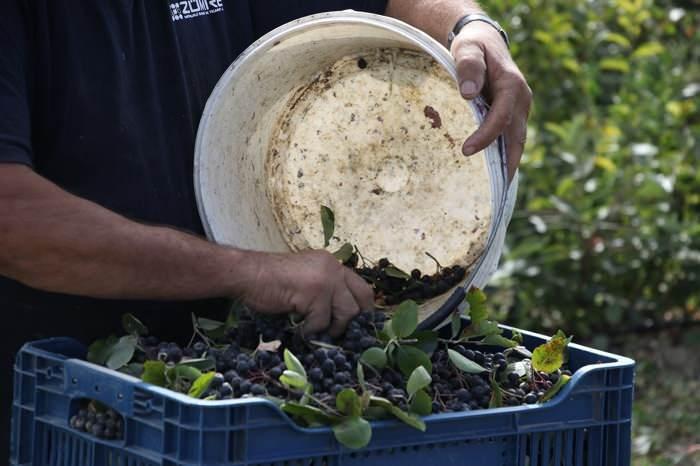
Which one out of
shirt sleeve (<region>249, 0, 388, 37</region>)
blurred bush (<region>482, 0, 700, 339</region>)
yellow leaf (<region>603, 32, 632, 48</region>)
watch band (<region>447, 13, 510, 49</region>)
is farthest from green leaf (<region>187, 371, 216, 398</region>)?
yellow leaf (<region>603, 32, 632, 48</region>)

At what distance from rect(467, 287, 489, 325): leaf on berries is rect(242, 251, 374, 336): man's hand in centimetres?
19

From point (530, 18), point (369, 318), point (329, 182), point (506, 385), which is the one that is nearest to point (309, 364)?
point (369, 318)

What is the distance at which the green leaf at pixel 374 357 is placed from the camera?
1828 mm

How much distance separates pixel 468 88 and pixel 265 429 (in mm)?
650

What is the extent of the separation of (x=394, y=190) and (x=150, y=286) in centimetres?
57

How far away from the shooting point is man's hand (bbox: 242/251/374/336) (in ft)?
6.33

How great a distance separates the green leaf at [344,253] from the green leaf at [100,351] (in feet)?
1.39

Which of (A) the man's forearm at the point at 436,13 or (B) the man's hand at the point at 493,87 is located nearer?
(B) the man's hand at the point at 493,87

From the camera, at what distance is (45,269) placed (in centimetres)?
186

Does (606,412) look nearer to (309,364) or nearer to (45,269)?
(309,364)

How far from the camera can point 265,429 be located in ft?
5.29

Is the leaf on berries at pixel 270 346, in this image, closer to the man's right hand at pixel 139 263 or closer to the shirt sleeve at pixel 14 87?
the man's right hand at pixel 139 263

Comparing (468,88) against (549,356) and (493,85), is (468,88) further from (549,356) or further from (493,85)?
(549,356)

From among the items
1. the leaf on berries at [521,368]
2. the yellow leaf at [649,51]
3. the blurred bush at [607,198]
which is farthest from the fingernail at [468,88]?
the yellow leaf at [649,51]
